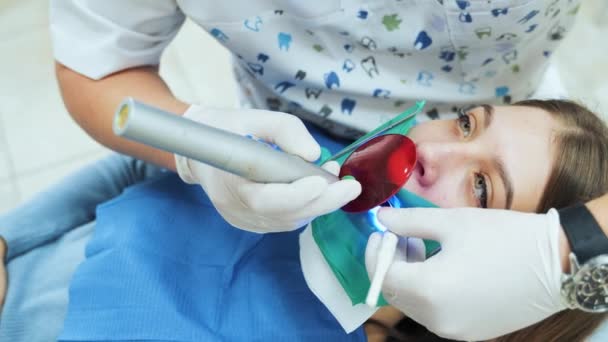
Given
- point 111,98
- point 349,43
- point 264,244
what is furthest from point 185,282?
point 349,43

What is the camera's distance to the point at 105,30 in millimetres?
804

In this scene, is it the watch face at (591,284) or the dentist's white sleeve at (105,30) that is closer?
the watch face at (591,284)

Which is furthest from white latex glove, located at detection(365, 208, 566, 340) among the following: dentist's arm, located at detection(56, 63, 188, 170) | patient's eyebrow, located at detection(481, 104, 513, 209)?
dentist's arm, located at detection(56, 63, 188, 170)

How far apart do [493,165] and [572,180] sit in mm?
109

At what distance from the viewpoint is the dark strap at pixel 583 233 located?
0.60 meters

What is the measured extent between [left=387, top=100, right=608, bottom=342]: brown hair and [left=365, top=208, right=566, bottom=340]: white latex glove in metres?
0.16

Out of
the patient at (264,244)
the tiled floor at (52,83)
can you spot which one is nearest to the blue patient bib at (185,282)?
the patient at (264,244)

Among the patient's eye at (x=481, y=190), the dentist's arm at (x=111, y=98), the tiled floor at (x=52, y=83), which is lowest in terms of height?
the tiled floor at (x=52, y=83)

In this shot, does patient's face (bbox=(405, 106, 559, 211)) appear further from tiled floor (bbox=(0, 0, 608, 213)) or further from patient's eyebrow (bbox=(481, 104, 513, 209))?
tiled floor (bbox=(0, 0, 608, 213))

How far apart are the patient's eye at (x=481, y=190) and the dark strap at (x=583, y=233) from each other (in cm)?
16

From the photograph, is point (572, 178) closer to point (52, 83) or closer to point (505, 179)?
point (505, 179)

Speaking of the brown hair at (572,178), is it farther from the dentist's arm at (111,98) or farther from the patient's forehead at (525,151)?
the dentist's arm at (111,98)

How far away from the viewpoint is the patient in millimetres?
787

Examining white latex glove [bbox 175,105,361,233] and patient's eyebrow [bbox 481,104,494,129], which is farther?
patient's eyebrow [bbox 481,104,494,129]
